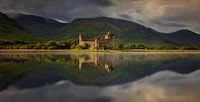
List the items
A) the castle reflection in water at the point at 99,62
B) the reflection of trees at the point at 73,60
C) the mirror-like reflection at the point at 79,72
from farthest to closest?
1. the reflection of trees at the point at 73,60
2. the castle reflection in water at the point at 99,62
3. the mirror-like reflection at the point at 79,72

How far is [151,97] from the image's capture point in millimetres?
13781

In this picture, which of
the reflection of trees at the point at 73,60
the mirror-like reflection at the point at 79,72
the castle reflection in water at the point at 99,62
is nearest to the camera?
the mirror-like reflection at the point at 79,72

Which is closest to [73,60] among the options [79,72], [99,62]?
[99,62]

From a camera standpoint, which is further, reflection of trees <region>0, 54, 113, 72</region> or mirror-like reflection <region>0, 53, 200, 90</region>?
reflection of trees <region>0, 54, 113, 72</region>

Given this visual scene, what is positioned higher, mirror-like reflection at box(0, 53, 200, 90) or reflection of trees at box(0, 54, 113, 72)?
mirror-like reflection at box(0, 53, 200, 90)

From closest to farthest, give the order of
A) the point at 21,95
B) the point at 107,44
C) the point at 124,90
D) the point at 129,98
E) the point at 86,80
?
the point at 129,98 → the point at 21,95 → the point at 124,90 → the point at 86,80 → the point at 107,44

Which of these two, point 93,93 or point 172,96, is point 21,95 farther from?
point 172,96

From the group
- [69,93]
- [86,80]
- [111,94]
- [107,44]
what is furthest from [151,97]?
[107,44]

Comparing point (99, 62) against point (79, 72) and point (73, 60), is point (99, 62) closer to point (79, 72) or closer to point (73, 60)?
point (73, 60)

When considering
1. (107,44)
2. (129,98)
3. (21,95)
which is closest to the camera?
(129,98)

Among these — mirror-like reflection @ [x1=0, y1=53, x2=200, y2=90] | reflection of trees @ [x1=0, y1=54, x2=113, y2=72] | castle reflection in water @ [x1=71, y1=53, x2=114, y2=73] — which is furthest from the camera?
reflection of trees @ [x1=0, y1=54, x2=113, y2=72]

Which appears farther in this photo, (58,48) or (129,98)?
(58,48)

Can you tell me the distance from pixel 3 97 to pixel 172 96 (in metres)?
7.16

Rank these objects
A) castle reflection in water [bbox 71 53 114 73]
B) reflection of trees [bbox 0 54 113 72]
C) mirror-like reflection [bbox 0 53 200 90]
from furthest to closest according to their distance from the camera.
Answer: reflection of trees [bbox 0 54 113 72], castle reflection in water [bbox 71 53 114 73], mirror-like reflection [bbox 0 53 200 90]
